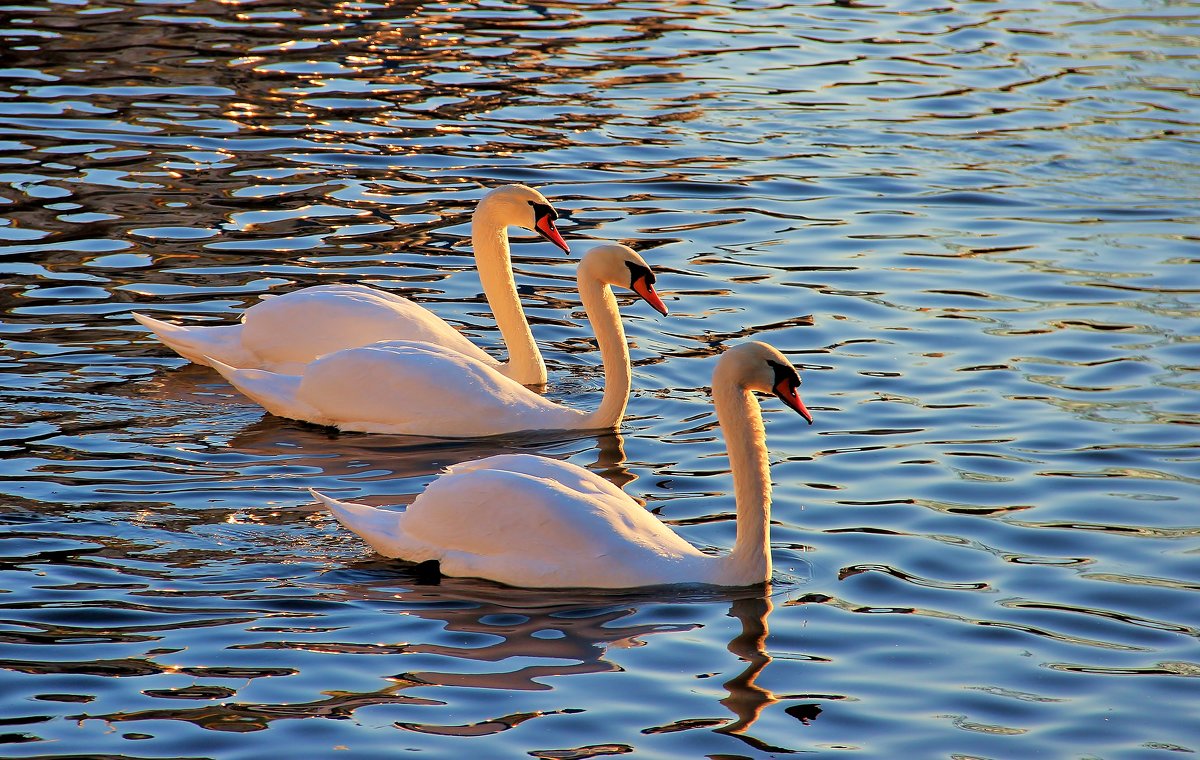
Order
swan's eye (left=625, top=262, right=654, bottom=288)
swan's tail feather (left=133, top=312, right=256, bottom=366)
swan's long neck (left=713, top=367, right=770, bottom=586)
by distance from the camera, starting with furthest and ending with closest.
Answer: swan's tail feather (left=133, top=312, right=256, bottom=366) → swan's eye (left=625, top=262, right=654, bottom=288) → swan's long neck (left=713, top=367, right=770, bottom=586)

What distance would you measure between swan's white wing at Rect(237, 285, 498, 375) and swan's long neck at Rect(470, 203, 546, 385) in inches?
17.5

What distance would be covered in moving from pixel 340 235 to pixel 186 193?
139 centimetres

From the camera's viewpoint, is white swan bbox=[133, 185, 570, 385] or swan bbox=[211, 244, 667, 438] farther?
white swan bbox=[133, 185, 570, 385]

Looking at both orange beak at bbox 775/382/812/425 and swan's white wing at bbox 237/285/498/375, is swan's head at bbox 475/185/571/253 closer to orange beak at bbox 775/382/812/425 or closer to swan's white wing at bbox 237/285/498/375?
swan's white wing at bbox 237/285/498/375

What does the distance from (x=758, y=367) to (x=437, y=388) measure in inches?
94.9

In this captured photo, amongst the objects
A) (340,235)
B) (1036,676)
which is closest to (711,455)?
(1036,676)

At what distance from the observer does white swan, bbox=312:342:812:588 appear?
7.72 meters

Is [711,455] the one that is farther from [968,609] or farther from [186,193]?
[186,193]

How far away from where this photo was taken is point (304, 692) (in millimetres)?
6660

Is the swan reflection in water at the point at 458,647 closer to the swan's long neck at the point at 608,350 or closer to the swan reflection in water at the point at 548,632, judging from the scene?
the swan reflection in water at the point at 548,632

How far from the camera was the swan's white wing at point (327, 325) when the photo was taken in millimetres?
10383

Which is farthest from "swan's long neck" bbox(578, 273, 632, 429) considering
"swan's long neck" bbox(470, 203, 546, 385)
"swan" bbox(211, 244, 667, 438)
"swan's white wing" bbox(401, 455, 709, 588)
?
"swan's white wing" bbox(401, 455, 709, 588)

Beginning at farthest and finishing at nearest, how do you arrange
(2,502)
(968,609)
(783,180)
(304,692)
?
(783,180) → (2,502) → (968,609) → (304,692)

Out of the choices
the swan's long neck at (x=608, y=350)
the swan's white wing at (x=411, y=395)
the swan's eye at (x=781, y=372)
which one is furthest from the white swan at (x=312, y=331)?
the swan's eye at (x=781, y=372)
